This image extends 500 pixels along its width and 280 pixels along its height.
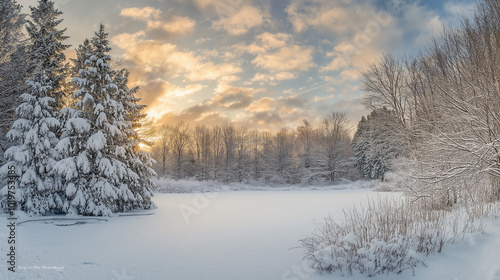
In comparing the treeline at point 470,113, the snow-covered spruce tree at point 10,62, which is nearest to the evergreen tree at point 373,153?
the treeline at point 470,113

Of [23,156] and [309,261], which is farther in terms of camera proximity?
[23,156]

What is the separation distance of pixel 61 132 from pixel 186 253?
1100cm

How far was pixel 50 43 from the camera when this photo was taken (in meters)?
13.3

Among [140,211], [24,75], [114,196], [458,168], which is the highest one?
[24,75]

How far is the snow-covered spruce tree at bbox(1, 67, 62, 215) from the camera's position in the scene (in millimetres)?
11547

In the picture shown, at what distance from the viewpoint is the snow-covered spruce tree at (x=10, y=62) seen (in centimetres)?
1234

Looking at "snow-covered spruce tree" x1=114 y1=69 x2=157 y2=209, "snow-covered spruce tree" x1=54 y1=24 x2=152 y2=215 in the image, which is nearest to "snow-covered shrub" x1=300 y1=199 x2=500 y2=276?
"snow-covered spruce tree" x1=54 y1=24 x2=152 y2=215

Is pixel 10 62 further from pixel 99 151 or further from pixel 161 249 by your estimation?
pixel 161 249

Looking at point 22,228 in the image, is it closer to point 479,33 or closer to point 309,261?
point 309,261

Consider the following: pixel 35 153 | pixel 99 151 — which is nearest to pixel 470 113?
pixel 99 151

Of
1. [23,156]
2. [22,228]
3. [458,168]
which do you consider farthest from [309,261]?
[23,156]

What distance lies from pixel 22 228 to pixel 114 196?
353cm

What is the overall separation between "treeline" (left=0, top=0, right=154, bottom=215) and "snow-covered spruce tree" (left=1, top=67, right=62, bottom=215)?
35 mm

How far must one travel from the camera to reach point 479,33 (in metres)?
7.23
